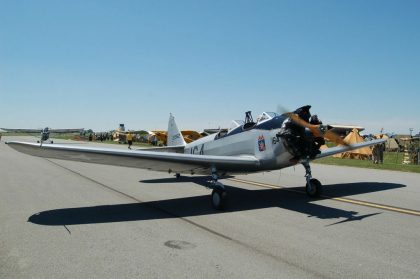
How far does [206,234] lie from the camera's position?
594cm

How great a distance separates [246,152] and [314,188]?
2040 mm

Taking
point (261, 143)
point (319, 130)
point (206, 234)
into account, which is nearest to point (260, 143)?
point (261, 143)

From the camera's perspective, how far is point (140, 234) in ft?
19.5

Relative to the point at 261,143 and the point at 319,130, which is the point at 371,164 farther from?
the point at 319,130

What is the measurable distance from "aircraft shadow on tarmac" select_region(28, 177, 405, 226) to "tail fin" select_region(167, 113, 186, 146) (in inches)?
183

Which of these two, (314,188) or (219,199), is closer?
(219,199)

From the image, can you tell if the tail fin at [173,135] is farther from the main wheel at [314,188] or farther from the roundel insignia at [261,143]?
the main wheel at [314,188]

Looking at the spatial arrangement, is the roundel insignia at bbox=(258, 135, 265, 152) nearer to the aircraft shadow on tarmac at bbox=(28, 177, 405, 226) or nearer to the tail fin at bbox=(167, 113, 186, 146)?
the aircraft shadow on tarmac at bbox=(28, 177, 405, 226)

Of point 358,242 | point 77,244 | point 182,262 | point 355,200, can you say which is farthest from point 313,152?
point 77,244

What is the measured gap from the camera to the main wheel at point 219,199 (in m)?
8.09

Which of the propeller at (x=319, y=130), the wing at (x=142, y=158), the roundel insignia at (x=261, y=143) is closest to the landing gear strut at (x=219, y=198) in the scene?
the wing at (x=142, y=158)

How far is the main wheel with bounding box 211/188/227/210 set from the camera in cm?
809

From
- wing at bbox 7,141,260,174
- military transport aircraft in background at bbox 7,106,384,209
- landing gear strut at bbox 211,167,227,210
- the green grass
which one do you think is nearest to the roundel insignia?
military transport aircraft in background at bbox 7,106,384,209

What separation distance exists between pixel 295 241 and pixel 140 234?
251 cm
